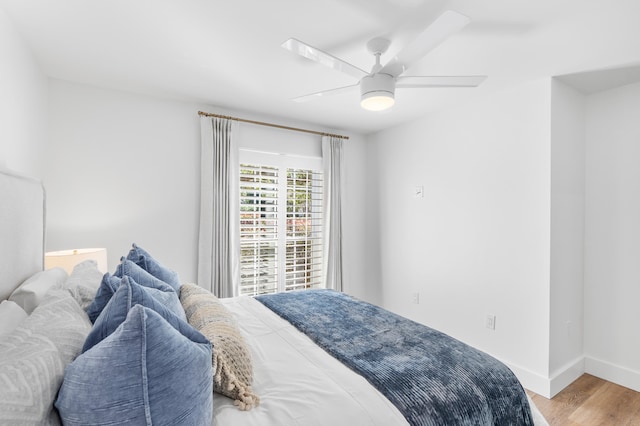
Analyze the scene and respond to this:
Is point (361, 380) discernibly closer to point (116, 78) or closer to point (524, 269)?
point (524, 269)

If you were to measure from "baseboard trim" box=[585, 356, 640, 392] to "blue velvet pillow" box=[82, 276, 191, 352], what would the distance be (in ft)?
11.4

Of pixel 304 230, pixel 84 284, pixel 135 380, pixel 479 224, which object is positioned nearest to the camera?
pixel 135 380

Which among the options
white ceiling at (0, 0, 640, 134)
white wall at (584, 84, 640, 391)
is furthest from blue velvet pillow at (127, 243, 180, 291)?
white wall at (584, 84, 640, 391)

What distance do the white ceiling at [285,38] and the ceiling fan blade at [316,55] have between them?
0.74ft

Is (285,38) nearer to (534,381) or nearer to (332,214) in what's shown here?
(332,214)

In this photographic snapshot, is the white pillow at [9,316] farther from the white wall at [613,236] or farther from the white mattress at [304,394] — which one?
the white wall at [613,236]

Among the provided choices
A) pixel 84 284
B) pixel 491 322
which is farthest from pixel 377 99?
pixel 491 322

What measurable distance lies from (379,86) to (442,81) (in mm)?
414

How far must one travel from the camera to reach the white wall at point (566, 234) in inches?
97.7

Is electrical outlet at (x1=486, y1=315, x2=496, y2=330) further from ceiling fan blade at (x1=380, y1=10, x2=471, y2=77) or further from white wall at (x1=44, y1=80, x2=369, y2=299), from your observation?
white wall at (x1=44, y1=80, x2=369, y2=299)


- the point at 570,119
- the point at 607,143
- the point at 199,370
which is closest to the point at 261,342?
the point at 199,370

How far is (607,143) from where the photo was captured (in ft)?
8.77

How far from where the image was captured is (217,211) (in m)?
3.16

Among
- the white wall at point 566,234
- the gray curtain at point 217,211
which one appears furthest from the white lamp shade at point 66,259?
the white wall at point 566,234
